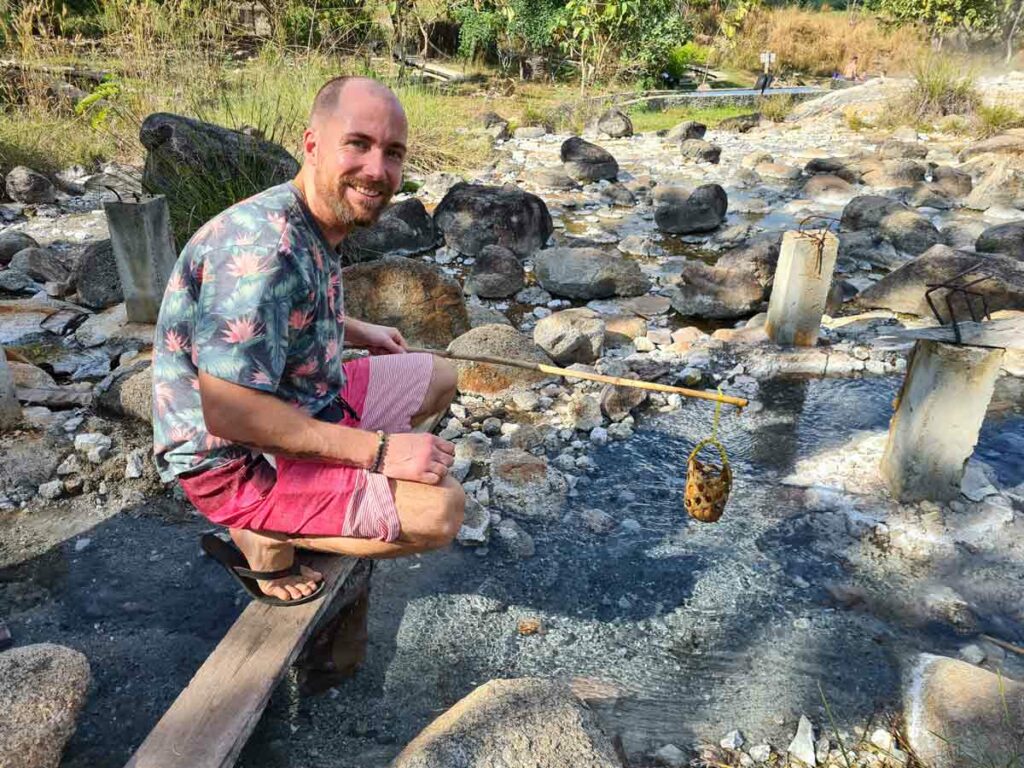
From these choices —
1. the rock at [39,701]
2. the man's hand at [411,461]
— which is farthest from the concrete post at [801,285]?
the rock at [39,701]

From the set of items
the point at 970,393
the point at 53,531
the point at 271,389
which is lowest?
the point at 53,531

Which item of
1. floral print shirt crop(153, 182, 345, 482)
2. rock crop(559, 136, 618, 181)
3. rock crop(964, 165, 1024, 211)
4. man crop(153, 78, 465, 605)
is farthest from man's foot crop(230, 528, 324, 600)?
rock crop(964, 165, 1024, 211)

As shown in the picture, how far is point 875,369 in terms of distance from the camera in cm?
441

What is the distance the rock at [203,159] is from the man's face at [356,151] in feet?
12.8

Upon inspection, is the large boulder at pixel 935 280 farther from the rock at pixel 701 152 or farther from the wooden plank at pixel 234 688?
the rock at pixel 701 152

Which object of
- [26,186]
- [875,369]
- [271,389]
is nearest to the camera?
[271,389]

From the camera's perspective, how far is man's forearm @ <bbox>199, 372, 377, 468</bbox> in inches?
68.4

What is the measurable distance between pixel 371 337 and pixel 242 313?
1.00 meters

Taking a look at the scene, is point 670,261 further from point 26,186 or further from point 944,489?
point 26,186

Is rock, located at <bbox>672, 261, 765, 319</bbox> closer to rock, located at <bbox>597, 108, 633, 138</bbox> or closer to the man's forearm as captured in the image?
the man's forearm

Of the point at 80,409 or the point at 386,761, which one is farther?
the point at 80,409

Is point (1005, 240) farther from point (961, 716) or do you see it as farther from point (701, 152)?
point (961, 716)

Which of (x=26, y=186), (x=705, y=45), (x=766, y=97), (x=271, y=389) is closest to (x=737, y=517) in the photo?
(x=271, y=389)

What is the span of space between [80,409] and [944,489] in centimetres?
377
